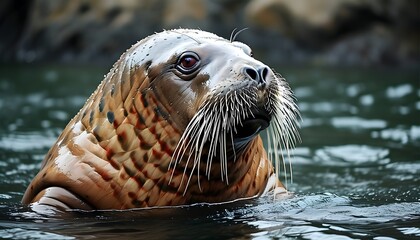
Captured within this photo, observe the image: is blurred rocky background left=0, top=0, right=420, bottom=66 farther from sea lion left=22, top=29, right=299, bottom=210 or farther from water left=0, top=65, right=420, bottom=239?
sea lion left=22, top=29, right=299, bottom=210

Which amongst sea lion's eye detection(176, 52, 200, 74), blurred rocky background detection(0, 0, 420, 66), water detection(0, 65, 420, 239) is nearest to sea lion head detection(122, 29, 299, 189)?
sea lion's eye detection(176, 52, 200, 74)

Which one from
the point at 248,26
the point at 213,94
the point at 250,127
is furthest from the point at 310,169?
the point at 248,26

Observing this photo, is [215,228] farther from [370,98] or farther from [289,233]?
[370,98]

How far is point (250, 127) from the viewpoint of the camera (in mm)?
4270

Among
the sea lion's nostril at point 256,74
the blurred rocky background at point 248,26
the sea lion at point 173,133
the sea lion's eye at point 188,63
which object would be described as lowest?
the sea lion at point 173,133

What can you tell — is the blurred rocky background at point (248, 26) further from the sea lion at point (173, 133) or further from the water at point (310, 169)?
the sea lion at point (173, 133)

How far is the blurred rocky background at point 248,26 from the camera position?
15523mm

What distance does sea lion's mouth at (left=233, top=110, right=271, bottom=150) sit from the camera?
425cm

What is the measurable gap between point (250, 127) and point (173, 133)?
0.42 m

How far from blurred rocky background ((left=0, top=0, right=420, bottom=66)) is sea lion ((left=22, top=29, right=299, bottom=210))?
11227 millimetres

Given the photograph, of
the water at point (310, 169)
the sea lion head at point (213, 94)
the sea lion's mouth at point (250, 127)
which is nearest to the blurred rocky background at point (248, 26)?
the water at point (310, 169)

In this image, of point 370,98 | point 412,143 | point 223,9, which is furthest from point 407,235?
point 223,9

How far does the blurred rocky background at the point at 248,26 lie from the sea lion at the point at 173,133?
11.2 meters

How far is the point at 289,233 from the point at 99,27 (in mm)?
14392
